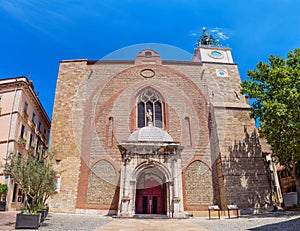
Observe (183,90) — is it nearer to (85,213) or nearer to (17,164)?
(85,213)

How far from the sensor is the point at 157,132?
1593cm

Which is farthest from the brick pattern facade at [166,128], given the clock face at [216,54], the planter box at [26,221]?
the planter box at [26,221]

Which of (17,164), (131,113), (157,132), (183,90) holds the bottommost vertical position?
(17,164)

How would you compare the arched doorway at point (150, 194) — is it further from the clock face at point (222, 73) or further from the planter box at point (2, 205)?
the clock face at point (222, 73)

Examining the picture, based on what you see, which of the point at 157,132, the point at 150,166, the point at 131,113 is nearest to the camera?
the point at 150,166

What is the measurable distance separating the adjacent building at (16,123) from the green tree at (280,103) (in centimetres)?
1507

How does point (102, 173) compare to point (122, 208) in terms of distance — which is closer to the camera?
point (122, 208)

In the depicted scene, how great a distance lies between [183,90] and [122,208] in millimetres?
11487

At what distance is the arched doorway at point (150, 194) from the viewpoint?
15.9 metres

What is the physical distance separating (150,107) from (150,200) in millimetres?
7669

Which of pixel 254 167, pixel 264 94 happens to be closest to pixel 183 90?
pixel 264 94

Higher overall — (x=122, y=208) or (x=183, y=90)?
(x=183, y=90)

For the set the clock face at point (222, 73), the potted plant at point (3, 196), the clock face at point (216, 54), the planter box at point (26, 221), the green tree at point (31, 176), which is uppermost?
the clock face at point (216, 54)

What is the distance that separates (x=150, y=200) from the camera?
16.1 metres
